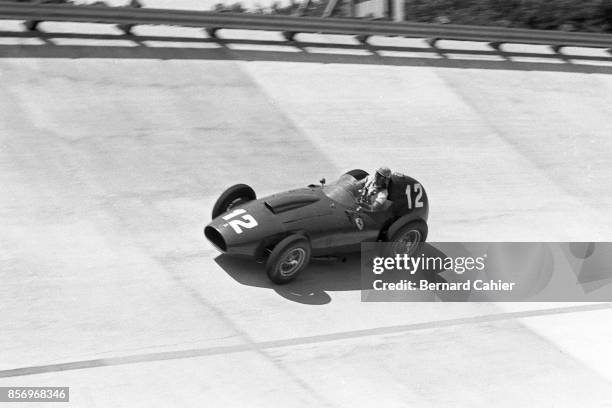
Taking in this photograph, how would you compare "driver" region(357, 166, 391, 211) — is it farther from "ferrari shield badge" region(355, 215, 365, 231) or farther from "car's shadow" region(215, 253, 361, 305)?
"car's shadow" region(215, 253, 361, 305)

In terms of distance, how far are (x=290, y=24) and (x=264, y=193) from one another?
186 inches

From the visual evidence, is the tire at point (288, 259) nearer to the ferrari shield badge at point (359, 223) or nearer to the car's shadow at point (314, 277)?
the car's shadow at point (314, 277)

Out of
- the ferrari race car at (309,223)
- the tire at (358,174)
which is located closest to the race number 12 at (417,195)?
the ferrari race car at (309,223)

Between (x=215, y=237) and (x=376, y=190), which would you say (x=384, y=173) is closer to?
(x=376, y=190)

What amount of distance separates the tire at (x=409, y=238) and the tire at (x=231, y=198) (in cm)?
176

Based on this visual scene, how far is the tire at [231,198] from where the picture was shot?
10.3 metres

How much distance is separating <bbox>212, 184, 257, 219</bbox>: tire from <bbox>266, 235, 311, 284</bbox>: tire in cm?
113

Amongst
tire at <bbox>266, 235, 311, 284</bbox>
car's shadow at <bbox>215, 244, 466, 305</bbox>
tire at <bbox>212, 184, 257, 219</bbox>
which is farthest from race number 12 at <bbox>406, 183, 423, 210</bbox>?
tire at <bbox>212, 184, 257, 219</bbox>

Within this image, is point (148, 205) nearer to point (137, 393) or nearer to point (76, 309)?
point (76, 309)

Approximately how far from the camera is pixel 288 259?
9.60 m

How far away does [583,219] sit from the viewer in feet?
40.7

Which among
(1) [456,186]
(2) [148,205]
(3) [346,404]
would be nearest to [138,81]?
(2) [148,205]

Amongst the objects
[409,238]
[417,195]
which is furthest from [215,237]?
[417,195]

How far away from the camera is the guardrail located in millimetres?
13759
